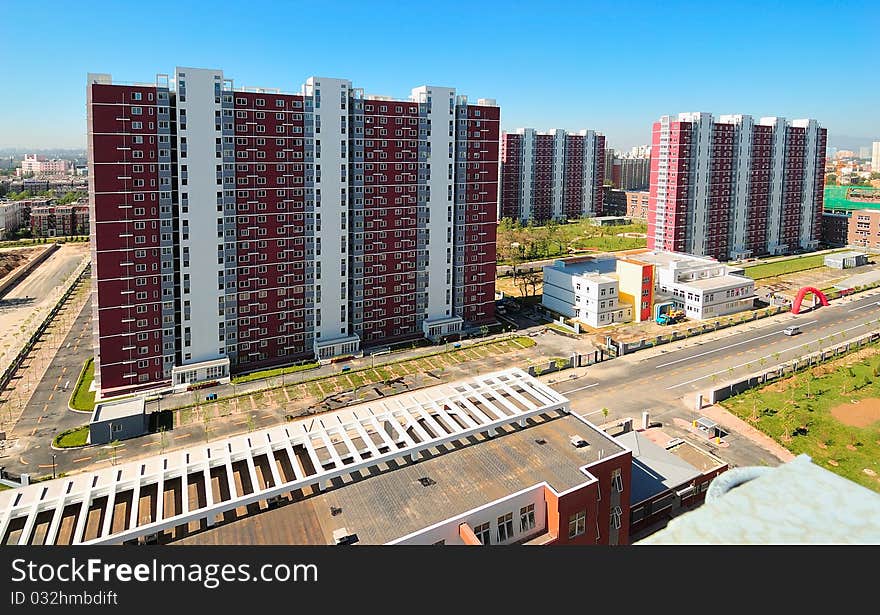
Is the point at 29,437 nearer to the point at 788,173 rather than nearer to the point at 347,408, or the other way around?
the point at 347,408

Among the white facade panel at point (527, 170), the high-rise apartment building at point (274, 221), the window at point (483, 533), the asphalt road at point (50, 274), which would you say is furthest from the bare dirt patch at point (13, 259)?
the white facade panel at point (527, 170)

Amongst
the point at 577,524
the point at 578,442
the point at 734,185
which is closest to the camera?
the point at 577,524

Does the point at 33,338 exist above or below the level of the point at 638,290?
below

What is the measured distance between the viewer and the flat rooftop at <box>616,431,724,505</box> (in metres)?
21.9

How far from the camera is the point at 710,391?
33.8 m

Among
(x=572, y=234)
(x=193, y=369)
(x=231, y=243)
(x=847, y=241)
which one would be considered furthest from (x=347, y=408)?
(x=847, y=241)

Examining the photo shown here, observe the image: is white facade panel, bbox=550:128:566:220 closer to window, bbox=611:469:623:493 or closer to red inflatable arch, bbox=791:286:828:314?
red inflatable arch, bbox=791:286:828:314

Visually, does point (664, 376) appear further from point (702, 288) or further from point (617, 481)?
point (617, 481)

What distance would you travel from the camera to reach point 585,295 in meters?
46.8

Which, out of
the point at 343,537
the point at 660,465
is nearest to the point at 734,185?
the point at 660,465

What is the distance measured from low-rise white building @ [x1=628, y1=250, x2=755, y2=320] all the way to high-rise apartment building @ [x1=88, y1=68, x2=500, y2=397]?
54.6 ft

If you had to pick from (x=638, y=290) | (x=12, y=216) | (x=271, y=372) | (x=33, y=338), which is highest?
(x=12, y=216)

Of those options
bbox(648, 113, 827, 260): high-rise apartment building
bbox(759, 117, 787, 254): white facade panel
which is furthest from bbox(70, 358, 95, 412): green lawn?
bbox(759, 117, 787, 254): white facade panel

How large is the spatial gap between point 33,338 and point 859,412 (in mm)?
53626
